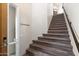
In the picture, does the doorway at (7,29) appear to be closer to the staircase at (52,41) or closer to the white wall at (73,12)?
the staircase at (52,41)

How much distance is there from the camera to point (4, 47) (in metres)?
1.83

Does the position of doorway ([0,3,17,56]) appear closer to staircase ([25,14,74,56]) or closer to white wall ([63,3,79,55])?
staircase ([25,14,74,56])

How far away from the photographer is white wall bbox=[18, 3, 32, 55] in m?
1.87

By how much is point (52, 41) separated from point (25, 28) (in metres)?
0.43

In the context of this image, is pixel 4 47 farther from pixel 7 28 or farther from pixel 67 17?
pixel 67 17

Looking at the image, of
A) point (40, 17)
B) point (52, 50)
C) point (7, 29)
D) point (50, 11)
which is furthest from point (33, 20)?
point (52, 50)

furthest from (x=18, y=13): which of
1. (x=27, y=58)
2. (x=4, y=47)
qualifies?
(x=27, y=58)

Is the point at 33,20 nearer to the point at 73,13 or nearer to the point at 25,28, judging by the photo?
the point at 25,28

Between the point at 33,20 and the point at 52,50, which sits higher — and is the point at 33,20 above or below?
above

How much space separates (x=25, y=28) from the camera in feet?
6.21

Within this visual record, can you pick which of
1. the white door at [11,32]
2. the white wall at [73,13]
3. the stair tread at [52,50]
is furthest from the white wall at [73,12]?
the white door at [11,32]

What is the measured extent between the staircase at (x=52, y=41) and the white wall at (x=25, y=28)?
8cm

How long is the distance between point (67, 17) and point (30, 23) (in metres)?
0.53

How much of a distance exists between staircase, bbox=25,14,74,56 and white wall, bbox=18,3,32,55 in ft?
0.25
